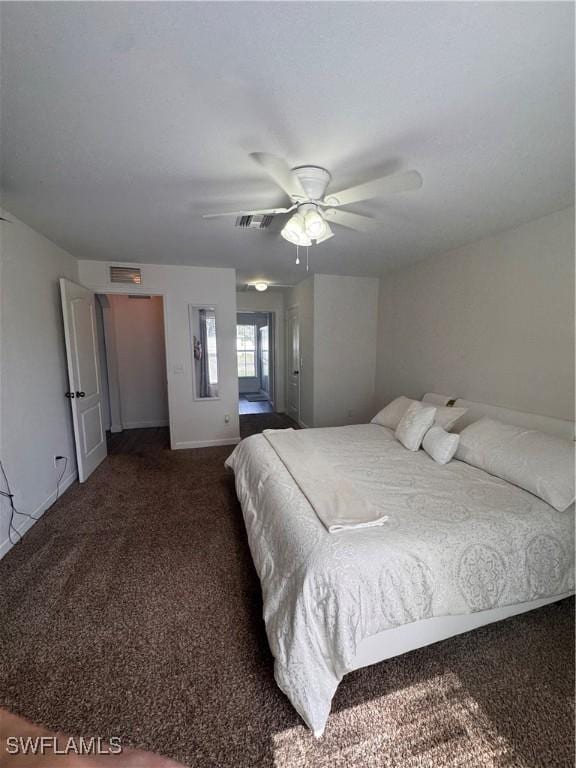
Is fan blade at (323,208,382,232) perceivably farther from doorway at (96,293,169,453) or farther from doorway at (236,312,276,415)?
doorway at (236,312,276,415)

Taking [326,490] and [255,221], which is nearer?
[326,490]

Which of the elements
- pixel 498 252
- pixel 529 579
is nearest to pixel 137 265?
pixel 498 252

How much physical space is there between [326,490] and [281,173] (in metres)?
Answer: 1.71

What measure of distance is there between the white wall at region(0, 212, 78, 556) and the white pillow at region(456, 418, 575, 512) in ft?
11.3

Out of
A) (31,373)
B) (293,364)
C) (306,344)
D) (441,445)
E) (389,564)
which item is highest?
(306,344)

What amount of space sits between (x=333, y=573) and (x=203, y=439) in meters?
3.48

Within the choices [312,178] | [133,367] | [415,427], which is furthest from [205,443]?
[312,178]

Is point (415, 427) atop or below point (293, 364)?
below

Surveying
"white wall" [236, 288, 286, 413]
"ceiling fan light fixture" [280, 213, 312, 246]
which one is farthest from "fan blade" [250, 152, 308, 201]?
"white wall" [236, 288, 286, 413]

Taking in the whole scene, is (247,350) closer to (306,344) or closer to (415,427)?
(306,344)

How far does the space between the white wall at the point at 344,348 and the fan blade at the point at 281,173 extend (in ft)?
9.00

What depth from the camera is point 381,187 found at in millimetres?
1517

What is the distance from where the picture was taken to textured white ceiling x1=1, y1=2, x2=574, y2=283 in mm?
982

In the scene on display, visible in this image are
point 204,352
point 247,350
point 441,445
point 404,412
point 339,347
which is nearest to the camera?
point 441,445
